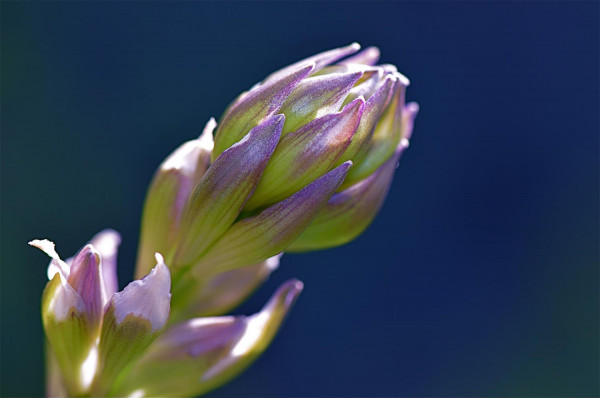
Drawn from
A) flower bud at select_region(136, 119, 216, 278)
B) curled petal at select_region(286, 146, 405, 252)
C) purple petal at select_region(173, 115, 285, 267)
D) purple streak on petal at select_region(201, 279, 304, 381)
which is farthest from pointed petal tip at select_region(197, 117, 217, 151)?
purple streak on petal at select_region(201, 279, 304, 381)

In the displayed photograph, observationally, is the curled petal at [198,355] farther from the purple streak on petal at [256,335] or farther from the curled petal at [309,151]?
the curled petal at [309,151]

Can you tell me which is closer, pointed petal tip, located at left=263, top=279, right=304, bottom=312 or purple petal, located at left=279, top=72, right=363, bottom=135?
purple petal, located at left=279, top=72, right=363, bottom=135

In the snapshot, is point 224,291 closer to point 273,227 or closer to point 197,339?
point 197,339

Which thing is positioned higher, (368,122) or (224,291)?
(368,122)

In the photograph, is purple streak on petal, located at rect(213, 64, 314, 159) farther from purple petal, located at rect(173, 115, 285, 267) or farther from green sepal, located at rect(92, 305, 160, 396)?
green sepal, located at rect(92, 305, 160, 396)

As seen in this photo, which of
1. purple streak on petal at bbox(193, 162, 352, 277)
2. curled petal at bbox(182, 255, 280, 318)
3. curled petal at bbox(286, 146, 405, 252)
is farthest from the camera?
curled petal at bbox(182, 255, 280, 318)

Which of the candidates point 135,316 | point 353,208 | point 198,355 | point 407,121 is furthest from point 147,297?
point 407,121

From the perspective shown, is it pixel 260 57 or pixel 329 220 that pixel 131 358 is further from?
pixel 260 57
